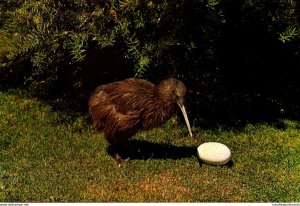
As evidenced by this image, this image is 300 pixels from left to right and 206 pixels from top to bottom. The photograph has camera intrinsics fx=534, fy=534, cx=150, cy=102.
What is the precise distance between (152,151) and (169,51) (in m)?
1.39

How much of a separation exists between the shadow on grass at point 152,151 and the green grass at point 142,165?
0.04ft

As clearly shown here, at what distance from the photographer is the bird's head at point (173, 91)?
19.6ft

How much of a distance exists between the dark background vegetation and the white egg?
3.75 feet

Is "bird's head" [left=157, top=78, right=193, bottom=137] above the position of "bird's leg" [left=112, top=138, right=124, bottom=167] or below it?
above

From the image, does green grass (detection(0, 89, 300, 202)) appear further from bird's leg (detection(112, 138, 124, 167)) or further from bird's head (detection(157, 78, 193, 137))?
bird's head (detection(157, 78, 193, 137))

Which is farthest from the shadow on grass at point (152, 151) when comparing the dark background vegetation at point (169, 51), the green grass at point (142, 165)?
the dark background vegetation at point (169, 51)

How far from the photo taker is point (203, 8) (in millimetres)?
6668

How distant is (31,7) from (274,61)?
386 cm

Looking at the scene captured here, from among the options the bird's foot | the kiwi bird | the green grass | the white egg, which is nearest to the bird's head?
the kiwi bird

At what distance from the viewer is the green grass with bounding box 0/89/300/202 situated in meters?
5.55

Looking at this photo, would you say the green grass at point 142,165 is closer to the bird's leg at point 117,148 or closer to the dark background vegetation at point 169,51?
the bird's leg at point 117,148

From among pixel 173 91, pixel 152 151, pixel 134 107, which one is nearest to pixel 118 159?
pixel 152 151

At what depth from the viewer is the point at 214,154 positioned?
20.0 feet

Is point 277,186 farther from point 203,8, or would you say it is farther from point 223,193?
point 203,8
